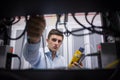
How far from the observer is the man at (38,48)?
0.67 metres

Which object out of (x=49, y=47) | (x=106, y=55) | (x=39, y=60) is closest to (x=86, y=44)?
(x=49, y=47)

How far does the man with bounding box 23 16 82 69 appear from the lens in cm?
67

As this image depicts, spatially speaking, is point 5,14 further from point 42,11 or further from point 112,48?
point 112,48

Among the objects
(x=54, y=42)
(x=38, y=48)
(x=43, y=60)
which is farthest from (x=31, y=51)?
(x=54, y=42)

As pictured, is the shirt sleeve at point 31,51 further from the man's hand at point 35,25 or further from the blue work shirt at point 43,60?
Answer: the man's hand at point 35,25

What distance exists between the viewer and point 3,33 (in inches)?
32.3

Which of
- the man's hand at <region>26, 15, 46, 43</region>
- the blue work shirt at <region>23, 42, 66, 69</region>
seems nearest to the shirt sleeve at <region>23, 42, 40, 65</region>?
the blue work shirt at <region>23, 42, 66, 69</region>

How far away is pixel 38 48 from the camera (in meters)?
1.12

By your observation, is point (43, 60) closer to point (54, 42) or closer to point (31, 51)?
point (54, 42)

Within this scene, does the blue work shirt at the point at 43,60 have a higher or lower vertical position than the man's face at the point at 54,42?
lower

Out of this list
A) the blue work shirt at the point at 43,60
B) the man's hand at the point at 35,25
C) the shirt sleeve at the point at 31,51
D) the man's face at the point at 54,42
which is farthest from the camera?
the man's face at the point at 54,42

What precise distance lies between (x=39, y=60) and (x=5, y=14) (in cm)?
89

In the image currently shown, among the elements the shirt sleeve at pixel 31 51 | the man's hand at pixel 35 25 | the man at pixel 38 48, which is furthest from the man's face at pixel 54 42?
the man's hand at pixel 35 25

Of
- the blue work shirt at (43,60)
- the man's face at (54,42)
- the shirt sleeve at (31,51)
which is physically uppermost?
the man's face at (54,42)
